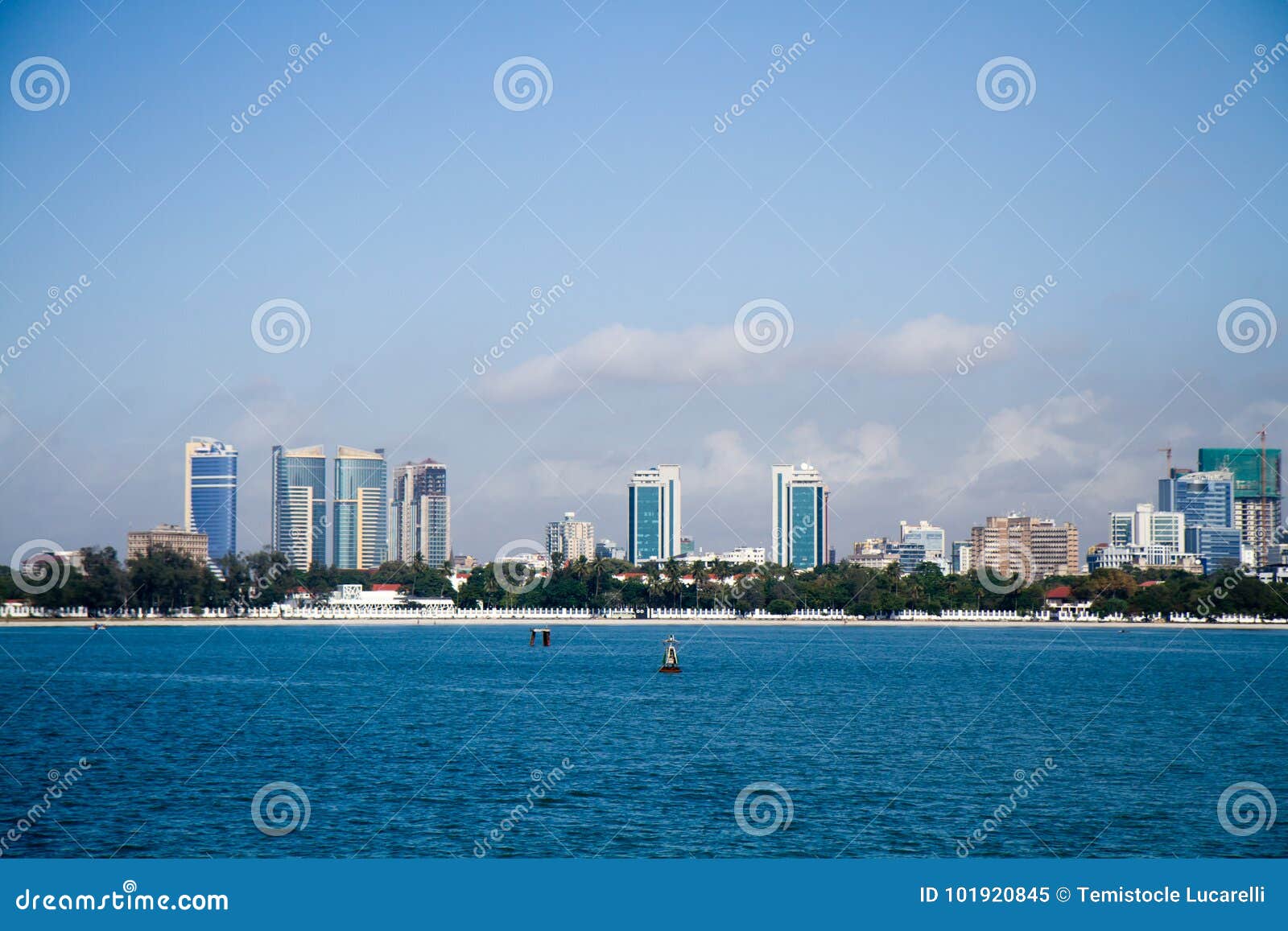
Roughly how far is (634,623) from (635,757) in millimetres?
125224

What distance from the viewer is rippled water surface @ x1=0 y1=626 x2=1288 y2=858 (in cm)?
2289

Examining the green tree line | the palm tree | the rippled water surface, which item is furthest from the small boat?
→ the palm tree

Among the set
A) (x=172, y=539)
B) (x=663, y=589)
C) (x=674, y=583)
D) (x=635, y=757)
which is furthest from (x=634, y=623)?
(x=635, y=757)

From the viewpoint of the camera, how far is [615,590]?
527ft

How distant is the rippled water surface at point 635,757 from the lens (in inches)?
901

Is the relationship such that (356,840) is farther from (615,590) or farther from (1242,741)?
(615,590)

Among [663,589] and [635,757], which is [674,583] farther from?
[635,757]

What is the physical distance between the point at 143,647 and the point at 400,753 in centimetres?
6444

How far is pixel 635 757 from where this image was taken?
32.7 meters

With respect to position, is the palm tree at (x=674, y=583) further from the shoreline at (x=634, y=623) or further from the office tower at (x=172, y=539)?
the office tower at (x=172, y=539)

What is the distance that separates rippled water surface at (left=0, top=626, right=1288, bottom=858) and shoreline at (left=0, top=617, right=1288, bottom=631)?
61.3 metres

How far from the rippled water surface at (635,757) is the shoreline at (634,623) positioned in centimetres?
6132

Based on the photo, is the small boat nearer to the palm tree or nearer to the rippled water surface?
the rippled water surface

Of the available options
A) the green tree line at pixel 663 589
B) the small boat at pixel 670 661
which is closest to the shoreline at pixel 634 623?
the green tree line at pixel 663 589
